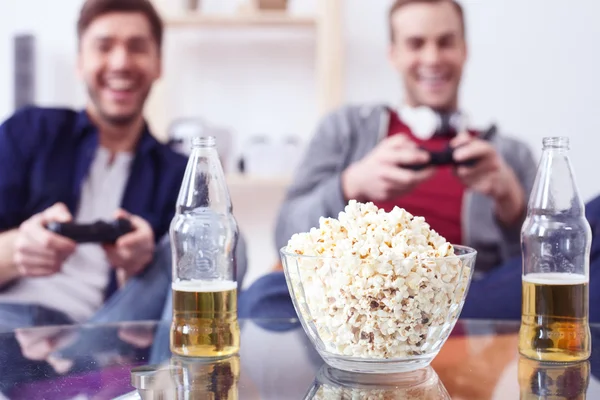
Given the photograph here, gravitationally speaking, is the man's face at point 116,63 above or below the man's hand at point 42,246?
above

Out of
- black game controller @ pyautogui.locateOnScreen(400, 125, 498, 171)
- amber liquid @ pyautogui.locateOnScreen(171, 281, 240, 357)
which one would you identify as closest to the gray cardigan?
black game controller @ pyautogui.locateOnScreen(400, 125, 498, 171)

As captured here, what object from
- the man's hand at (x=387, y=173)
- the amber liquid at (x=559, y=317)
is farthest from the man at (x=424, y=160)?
the amber liquid at (x=559, y=317)

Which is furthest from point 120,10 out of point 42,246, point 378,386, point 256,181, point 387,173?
point 378,386

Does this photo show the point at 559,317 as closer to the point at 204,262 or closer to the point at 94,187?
the point at 204,262

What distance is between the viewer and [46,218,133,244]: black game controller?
158cm

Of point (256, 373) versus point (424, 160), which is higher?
Answer: point (424, 160)

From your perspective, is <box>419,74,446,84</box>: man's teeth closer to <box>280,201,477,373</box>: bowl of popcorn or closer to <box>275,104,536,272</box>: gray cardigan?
<box>275,104,536,272</box>: gray cardigan

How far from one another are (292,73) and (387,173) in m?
0.67

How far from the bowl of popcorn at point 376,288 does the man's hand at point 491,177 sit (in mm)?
1036

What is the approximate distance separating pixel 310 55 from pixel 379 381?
169cm

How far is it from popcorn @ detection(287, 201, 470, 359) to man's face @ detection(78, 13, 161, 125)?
1.35m

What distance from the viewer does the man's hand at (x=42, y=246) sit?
160 cm

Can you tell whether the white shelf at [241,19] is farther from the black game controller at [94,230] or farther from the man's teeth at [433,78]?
the black game controller at [94,230]

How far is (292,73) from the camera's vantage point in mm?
2279
